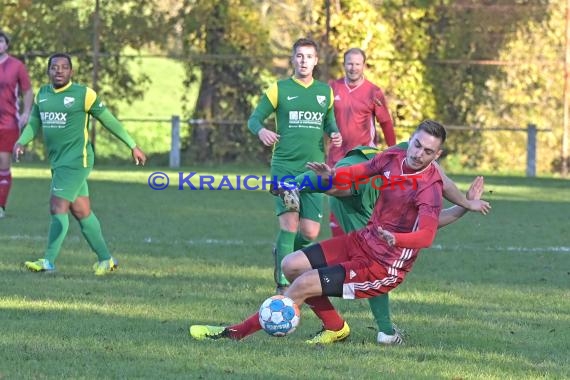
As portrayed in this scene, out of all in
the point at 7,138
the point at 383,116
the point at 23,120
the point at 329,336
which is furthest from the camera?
the point at 7,138

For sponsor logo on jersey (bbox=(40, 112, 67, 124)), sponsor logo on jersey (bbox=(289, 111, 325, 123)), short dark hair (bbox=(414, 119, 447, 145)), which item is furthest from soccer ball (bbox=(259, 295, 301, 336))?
sponsor logo on jersey (bbox=(40, 112, 67, 124))

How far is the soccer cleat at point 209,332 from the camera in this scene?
7.22 meters

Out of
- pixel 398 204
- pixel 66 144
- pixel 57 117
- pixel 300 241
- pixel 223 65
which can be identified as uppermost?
pixel 223 65

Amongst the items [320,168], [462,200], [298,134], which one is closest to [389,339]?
[462,200]

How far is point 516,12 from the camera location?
2500 centimetres

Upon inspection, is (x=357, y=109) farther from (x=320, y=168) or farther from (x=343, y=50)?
(x=343, y=50)

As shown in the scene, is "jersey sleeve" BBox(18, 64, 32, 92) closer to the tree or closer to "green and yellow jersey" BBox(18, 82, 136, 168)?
"green and yellow jersey" BBox(18, 82, 136, 168)

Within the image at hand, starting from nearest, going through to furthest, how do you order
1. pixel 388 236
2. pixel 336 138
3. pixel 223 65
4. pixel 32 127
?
pixel 388 236 → pixel 336 138 → pixel 32 127 → pixel 223 65

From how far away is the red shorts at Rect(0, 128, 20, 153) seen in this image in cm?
1476

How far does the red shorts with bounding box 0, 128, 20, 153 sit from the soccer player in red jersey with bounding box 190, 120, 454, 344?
805 cm

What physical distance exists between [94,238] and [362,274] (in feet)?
12.7

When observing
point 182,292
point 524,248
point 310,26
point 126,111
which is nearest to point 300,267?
point 182,292

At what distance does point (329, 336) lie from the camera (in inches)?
285

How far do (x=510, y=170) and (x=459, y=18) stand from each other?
3.19 meters
